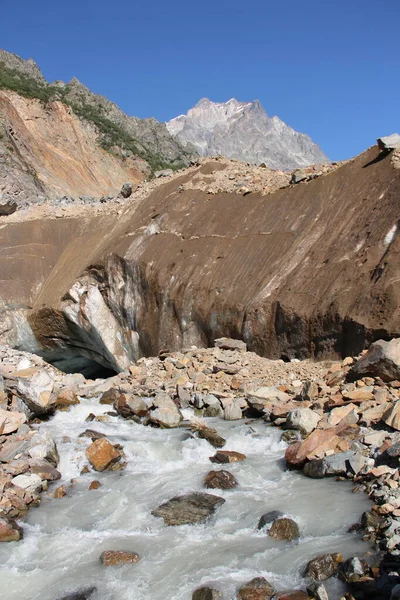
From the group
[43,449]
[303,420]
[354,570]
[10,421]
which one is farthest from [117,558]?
[10,421]

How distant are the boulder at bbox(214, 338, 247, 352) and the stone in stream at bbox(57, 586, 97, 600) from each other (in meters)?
9.00

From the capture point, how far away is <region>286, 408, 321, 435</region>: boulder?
9586mm

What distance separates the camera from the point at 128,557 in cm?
656

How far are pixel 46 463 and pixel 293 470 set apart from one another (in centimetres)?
387

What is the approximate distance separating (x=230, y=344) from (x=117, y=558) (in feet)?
28.2

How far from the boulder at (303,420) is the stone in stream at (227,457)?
3.62ft

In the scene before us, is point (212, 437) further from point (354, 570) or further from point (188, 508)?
point (354, 570)

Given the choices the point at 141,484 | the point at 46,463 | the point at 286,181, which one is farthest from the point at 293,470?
the point at 286,181

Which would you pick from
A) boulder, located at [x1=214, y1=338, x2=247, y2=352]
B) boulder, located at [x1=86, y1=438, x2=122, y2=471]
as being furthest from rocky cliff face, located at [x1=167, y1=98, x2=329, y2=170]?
boulder, located at [x1=86, y1=438, x2=122, y2=471]

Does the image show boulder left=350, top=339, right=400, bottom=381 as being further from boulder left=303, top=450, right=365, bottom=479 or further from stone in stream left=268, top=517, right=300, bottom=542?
stone in stream left=268, top=517, right=300, bottom=542

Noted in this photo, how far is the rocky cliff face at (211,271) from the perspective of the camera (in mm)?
12859

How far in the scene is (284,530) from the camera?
671cm

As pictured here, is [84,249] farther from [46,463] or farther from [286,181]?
[46,463]

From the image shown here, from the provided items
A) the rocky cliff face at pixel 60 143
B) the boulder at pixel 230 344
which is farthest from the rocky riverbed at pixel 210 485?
the rocky cliff face at pixel 60 143
